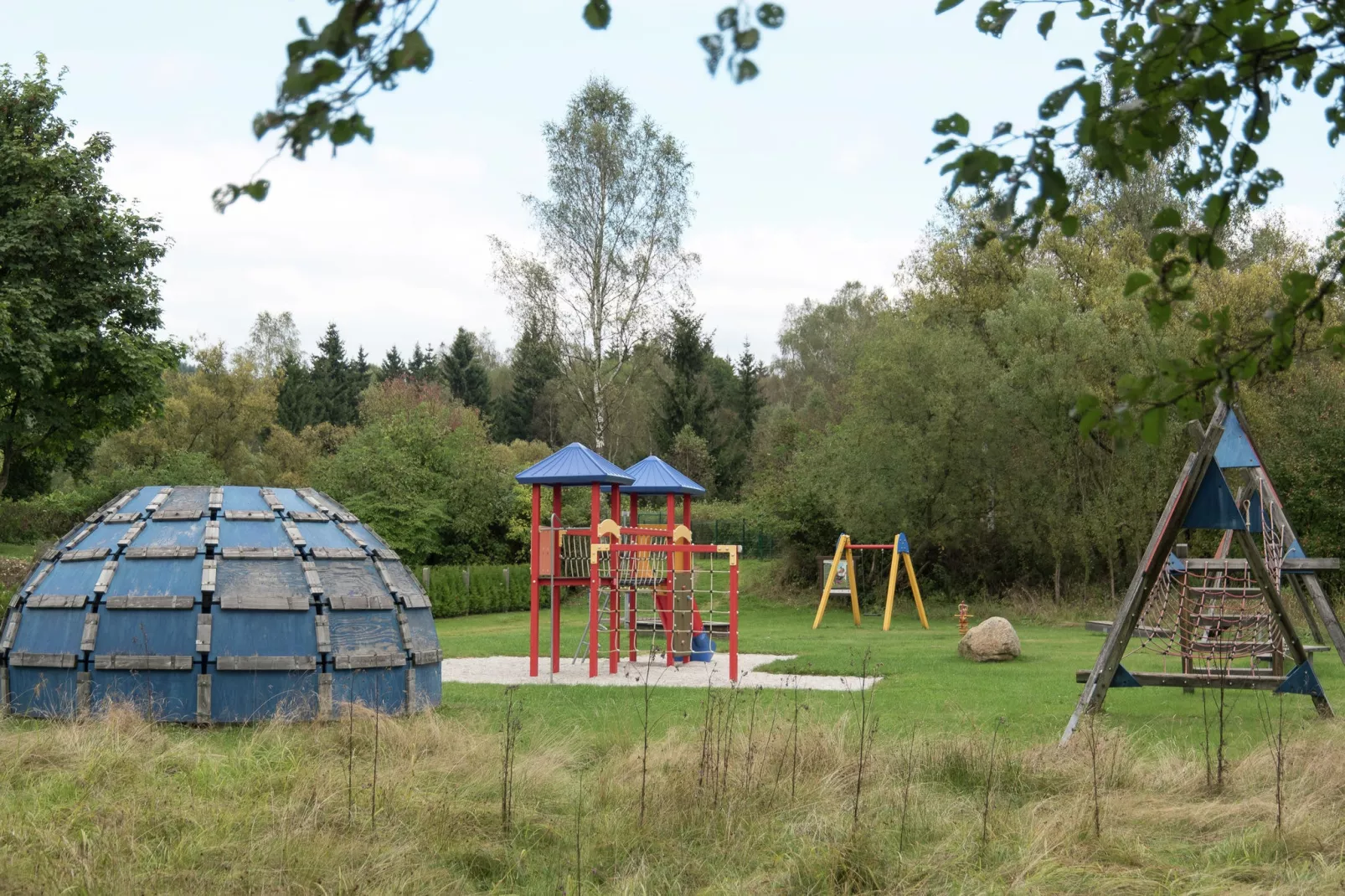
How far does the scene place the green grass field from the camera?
5.06 meters

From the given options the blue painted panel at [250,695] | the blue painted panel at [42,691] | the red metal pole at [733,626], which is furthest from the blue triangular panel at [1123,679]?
the blue painted panel at [42,691]

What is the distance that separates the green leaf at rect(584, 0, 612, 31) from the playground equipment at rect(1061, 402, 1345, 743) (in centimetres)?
646

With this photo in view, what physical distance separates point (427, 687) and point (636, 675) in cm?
452

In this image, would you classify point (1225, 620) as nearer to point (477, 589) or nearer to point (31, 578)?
point (31, 578)

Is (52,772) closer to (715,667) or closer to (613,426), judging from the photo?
(715,667)

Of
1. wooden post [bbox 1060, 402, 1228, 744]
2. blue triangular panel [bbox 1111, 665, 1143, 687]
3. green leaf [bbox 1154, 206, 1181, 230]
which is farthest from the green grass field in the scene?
green leaf [bbox 1154, 206, 1181, 230]

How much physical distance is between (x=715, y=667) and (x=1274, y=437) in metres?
15.3

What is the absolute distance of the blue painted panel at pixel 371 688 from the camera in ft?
30.8

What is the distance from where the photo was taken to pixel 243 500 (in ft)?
33.6

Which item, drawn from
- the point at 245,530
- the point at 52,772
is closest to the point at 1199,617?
the point at 245,530

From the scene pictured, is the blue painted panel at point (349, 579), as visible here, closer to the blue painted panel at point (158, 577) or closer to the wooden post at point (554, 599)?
the blue painted panel at point (158, 577)

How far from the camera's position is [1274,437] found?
25312 millimetres

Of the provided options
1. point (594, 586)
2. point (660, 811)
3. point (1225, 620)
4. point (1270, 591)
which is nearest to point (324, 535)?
point (594, 586)

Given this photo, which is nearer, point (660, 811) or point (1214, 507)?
point (660, 811)
